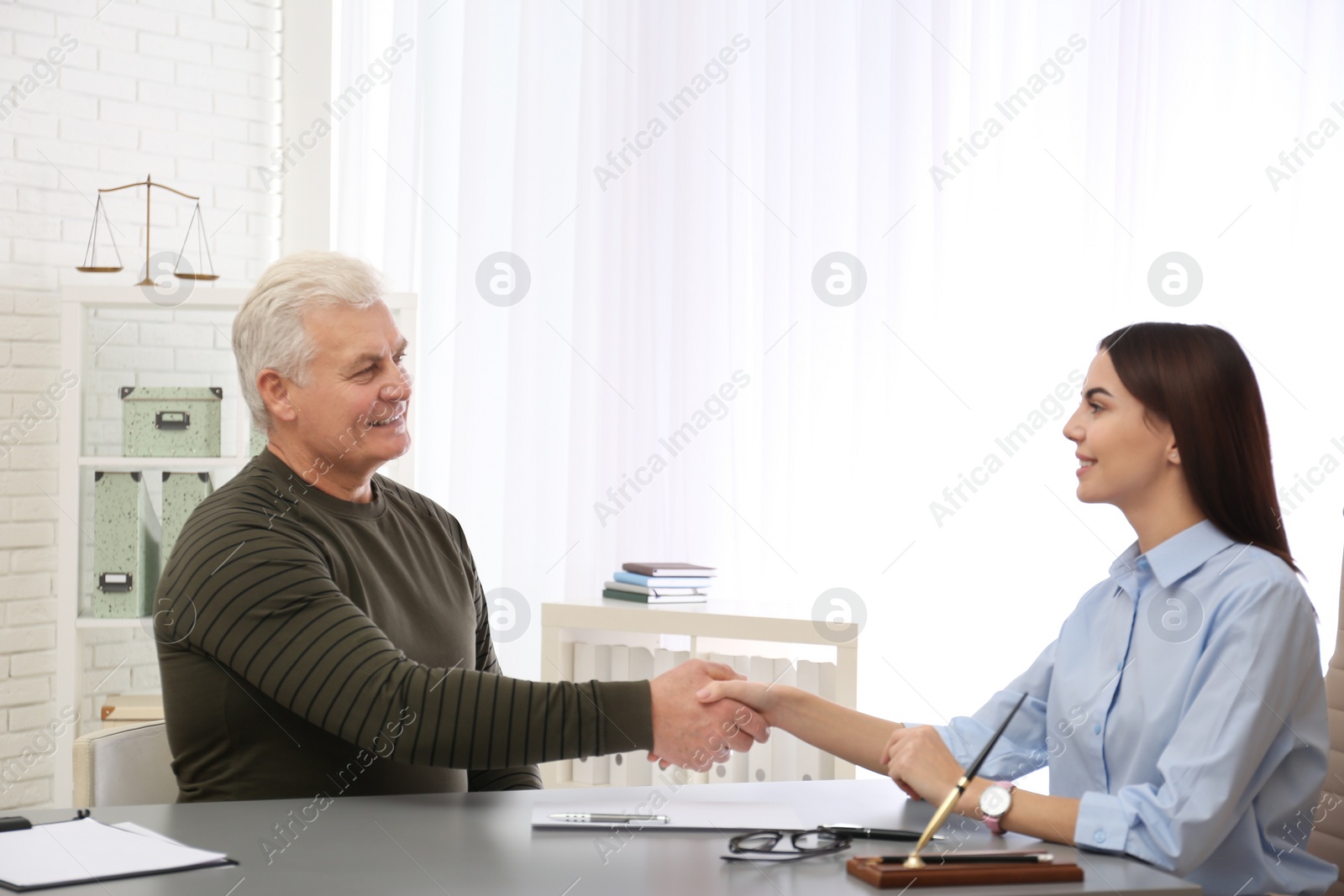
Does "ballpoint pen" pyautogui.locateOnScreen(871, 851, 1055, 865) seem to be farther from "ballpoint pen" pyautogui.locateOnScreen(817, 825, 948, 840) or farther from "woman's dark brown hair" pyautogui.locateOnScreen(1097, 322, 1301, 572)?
"woman's dark brown hair" pyautogui.locateOnScreen(1097, 322, 1301, 572)

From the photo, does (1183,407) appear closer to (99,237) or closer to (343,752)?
(343,752)

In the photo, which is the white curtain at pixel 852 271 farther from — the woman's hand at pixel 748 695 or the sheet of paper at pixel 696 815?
the sheet of paper at pixel 696 815

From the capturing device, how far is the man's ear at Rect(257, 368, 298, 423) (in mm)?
1944

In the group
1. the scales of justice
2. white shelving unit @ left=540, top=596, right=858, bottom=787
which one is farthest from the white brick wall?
white shelving unit @ left=540, top=596, right=858, bottom=787

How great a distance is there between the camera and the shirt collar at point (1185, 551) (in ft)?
5.59

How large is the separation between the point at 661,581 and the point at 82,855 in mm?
1933

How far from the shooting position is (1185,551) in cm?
172

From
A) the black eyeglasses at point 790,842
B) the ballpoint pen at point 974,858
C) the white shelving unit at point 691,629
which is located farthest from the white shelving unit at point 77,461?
the ballpoint pen at point 974,858

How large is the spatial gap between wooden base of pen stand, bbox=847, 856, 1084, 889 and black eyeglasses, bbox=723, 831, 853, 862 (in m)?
0.07

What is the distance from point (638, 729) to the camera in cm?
168

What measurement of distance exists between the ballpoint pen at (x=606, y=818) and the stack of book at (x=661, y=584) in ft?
5.37

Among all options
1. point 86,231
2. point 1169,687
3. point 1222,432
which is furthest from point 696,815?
point 86,231

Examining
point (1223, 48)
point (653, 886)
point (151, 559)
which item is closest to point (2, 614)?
point (151, 559)

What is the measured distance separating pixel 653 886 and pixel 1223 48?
236 centimetres
